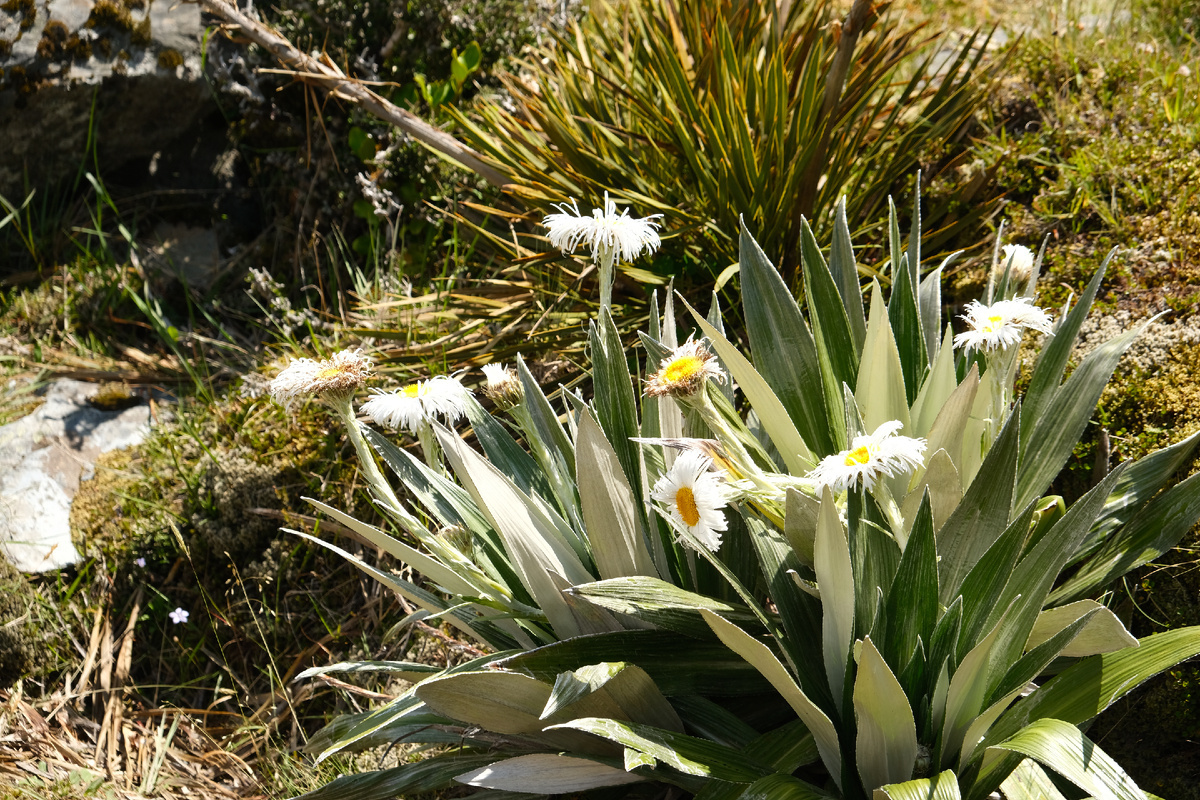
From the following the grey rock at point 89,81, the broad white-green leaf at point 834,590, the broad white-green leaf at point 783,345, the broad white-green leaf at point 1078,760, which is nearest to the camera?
the broad white-green leaf at point 1078,760

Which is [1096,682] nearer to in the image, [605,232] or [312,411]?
[605,232]

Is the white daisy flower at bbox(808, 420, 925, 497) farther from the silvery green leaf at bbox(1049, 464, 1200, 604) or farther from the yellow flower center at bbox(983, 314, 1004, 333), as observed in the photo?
the silvery green leaf at bbox(1049, 464, 1200, 604)

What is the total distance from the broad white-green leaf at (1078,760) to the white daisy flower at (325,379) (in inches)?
49.4

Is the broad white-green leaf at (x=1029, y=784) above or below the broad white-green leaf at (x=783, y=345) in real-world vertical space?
below

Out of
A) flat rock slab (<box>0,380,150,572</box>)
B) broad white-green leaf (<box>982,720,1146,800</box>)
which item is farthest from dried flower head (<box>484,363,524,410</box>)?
flat rock slab (<box>0,380,150,572</box>)

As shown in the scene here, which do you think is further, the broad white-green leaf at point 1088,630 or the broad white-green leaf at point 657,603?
the broad white-green leaf at point 657,603

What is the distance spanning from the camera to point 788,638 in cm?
160

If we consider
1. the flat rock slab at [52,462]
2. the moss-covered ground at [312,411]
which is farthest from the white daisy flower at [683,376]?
the flat rock slab at [52,462]

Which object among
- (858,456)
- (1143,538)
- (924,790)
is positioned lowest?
(924,790)

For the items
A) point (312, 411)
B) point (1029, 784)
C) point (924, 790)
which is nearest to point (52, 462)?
point (312, 411)

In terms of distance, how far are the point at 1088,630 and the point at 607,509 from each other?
2.68 ft

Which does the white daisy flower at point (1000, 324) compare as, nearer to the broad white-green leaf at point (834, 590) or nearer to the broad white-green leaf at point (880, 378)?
the broad white-green leaf at point (880, 378)

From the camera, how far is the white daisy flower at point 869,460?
1.31m

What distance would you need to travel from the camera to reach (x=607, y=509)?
63.4 inches
